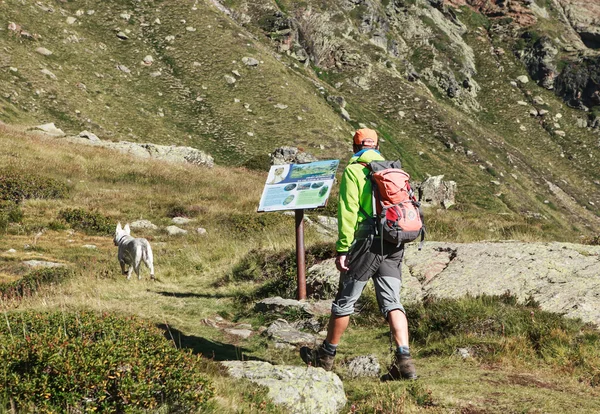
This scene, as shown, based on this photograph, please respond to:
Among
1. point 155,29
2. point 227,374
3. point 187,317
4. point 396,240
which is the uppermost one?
point 396,240

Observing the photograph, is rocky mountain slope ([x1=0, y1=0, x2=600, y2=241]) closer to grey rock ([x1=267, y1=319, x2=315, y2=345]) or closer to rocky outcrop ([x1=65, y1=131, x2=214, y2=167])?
rocky outcrop ([x1=65, y1=131, x2=214, y2=167])

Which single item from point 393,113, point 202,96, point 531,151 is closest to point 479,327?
point 202,96

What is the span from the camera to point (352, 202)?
567 centimetres

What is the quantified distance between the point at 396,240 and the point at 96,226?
14.6m

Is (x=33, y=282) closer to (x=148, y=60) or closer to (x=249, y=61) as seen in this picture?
(x=148, y=60)

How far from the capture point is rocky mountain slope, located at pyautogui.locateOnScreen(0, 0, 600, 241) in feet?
152

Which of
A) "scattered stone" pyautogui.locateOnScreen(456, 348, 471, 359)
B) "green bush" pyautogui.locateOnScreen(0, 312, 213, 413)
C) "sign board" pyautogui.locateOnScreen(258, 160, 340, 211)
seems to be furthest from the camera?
"sign board" pyautogui.locateOnScreen(258, 160, 340, 211)

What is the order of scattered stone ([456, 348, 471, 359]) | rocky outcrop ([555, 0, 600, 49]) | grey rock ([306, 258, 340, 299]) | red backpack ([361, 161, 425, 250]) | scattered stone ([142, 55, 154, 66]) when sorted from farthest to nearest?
1. rocky outcrop ([555, 0, 600, 49])
2. scattered stone ([142, 55, 154, 66])
3. grey rock ([306, 258, 340, 299])
4. scattered stone ([456, 348, 471, 359])
5. red backpack ([361, 161, 425, 250])

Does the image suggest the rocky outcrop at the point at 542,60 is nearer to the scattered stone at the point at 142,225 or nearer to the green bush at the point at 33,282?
the scattered stone at the point at 142,225

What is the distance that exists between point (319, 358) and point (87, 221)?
13.8m

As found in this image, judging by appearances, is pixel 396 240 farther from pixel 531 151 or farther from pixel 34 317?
pixel 531 151

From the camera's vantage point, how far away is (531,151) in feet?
284

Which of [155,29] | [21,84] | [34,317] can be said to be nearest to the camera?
[34,317]

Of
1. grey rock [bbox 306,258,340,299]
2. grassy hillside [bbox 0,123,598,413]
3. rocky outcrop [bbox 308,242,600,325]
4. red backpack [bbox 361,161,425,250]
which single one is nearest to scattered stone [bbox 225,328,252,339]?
grassy hillside [bbox 0,123,598,413]
